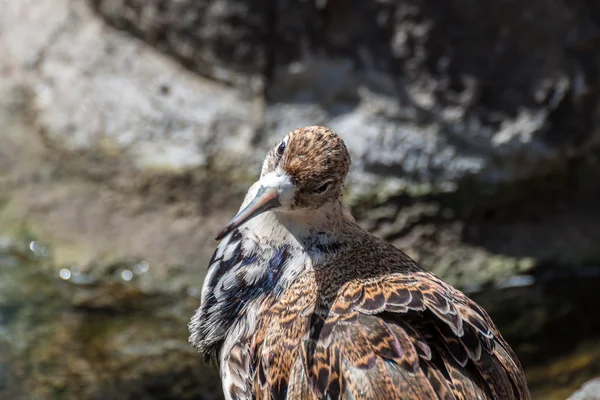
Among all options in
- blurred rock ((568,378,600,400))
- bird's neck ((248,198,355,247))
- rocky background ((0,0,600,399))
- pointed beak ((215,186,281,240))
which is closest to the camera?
pointed beak ((215,186,281,240))

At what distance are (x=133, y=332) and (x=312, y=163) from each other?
2.93 metres

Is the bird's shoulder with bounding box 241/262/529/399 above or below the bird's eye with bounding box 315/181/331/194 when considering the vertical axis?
below

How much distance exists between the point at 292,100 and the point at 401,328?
338 cm

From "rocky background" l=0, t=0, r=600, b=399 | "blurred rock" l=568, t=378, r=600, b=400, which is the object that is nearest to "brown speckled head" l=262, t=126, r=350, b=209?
"blurred rock" l=568, t=378, r=600, b=400

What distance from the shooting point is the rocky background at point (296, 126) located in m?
6.37

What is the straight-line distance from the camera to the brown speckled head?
3.54 meters

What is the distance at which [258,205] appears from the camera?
135 inches

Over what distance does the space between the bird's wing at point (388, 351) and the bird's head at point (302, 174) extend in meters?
0.40

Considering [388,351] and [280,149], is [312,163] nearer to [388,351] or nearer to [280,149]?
[280,149]

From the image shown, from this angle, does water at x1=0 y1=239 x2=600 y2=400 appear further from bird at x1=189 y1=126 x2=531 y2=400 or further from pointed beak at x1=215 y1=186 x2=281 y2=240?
pointed beak at x1=215 y1=186 x2=281 y2=240

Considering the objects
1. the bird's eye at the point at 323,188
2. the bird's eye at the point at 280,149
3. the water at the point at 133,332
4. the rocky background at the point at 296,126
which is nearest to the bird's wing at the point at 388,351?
the bird's eye at the point at 323,188

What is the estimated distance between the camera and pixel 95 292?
21.0 ft

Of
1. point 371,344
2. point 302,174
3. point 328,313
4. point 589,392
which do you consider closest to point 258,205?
point 302,174

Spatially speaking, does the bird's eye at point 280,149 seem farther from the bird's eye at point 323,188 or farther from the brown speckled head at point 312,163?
the bird's eye at point 323,188
